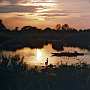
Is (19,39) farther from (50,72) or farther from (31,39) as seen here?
(50,72)

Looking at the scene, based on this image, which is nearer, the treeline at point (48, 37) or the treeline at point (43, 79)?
the treeline at point (43, 79)

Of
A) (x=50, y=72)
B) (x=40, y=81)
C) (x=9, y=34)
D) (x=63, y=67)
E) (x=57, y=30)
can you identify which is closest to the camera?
(x=40, y=81)

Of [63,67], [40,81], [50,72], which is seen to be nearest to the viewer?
[40,81]

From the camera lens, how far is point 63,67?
44.8ft

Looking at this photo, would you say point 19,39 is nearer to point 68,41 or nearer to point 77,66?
point 68,41

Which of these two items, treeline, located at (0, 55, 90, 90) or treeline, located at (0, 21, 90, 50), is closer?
treeline, located at (0, 55, 90, 90)

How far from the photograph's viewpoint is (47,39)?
34375 mm

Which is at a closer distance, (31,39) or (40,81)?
(40,81)

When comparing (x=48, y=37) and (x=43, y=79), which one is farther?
(x=48, y=37)

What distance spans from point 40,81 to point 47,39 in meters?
22.6

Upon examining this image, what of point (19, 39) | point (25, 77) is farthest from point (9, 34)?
point (25, 77)

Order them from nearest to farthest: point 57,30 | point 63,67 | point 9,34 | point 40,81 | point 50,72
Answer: point 40,81, point 50,72, point 63,67, point 9,34, point 57,30

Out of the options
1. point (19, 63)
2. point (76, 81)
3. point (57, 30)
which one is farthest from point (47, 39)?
point (76, 81)

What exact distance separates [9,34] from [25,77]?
1968 centimetres
